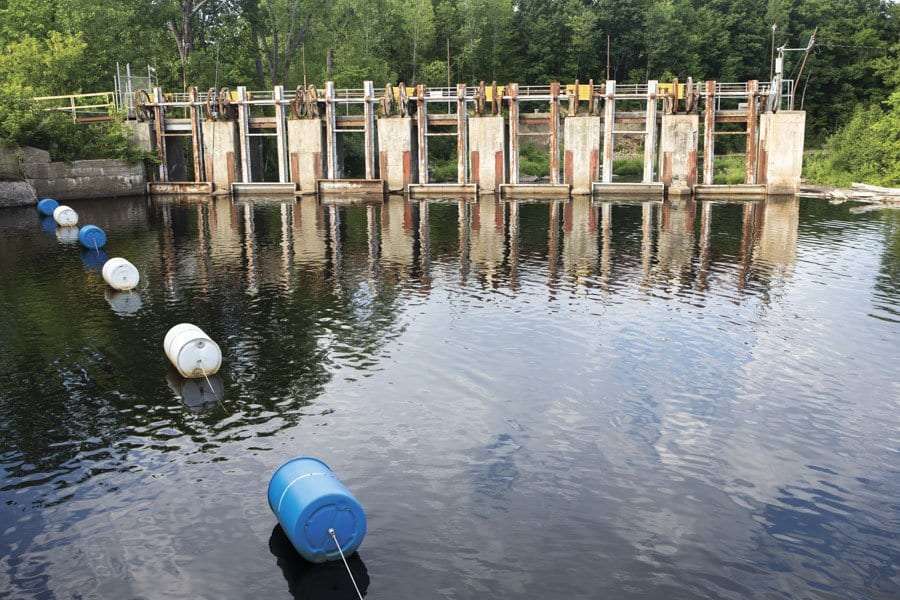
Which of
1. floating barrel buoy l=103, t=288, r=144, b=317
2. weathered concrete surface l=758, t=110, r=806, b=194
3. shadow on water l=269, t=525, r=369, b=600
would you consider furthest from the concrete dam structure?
shadow on water l=269, t=525, r=369, b=600

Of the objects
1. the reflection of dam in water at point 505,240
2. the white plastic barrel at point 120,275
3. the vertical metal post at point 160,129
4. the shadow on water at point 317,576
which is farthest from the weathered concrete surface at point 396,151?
the shadow on water at point 317,576

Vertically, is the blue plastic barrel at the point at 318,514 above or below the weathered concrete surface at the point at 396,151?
below

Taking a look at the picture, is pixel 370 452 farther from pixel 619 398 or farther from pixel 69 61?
pixel 69 61

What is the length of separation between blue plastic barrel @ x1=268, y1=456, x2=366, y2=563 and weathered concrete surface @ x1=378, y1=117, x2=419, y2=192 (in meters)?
55.4

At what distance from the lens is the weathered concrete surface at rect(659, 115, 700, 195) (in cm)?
6297

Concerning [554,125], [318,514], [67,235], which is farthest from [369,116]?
[318,514]

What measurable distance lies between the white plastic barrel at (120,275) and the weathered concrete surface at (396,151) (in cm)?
3714

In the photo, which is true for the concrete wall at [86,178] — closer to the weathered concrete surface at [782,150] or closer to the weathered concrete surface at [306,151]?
the weathered concrete surface at [306,151]

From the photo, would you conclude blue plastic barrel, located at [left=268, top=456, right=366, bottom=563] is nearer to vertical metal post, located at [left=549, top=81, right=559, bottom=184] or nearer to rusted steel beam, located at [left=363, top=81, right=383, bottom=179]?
vertical metal post, located at [left=549, top=81, right=559, bottom=184]

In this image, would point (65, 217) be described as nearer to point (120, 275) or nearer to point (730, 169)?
point (120, 275)

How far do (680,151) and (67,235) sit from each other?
4368cm

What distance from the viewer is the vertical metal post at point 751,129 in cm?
6175

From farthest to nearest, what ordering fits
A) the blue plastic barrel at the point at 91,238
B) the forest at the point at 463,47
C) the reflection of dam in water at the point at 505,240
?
the forest at the point at 463,47 < the blue plastic barrel at the point at 91,238 < the reflection of dam in water at the point at 505,240

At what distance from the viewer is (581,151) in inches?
2525
